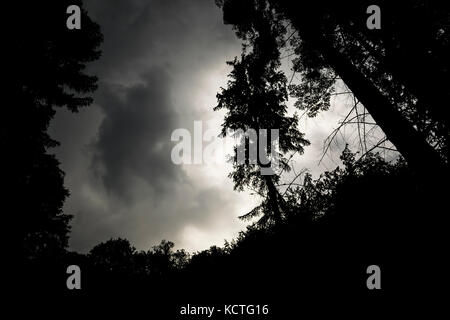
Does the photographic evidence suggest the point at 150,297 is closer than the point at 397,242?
No

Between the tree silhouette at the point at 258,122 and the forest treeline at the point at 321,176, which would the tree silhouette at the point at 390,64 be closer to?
the forest treeline at the point at 321,176

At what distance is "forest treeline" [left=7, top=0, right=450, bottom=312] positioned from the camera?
164 inches

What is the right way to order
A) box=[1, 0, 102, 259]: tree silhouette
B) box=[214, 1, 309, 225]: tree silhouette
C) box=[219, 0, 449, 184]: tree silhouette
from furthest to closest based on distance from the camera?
box=[214, 1, 309, 225]: tree silhouette, box=[1, 0, 102, 259]: tree silhouette, box=[219, 0, 449, 184]: tree silhouette

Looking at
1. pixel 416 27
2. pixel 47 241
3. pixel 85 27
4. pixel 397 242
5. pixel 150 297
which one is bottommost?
pixel 150 297

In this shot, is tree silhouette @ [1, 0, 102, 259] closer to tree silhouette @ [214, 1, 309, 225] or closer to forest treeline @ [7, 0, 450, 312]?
forest treeline @ [7, 0, 450, 312]

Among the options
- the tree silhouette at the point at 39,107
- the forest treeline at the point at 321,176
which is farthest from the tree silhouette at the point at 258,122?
the tree silhouette at the point at 39,107

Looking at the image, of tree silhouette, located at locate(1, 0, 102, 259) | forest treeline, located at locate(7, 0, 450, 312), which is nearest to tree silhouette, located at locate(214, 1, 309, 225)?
forest treeline, located at locate(7, 0, 450, 312)

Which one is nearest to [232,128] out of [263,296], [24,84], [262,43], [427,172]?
[262,43]

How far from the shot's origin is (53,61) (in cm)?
879

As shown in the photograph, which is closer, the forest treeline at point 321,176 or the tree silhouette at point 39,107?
the forest treeline at point 321,176

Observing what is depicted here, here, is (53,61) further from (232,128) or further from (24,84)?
(232,128)

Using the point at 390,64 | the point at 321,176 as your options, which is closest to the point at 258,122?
the point at 321,176

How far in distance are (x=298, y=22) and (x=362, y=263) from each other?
198 inches

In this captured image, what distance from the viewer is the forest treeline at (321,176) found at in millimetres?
4172
